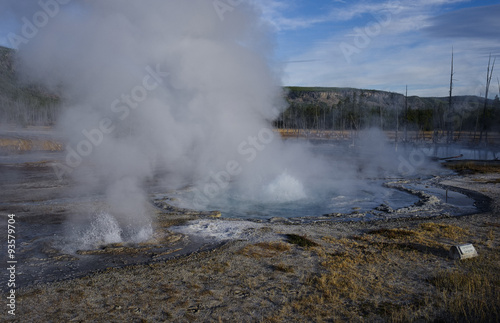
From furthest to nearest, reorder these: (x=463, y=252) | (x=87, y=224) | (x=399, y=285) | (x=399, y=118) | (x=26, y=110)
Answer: (x=399, y=118) < (x=26, y=110) < (x=87, y=224) < (x=463, y=252) < (x=399, y=285)

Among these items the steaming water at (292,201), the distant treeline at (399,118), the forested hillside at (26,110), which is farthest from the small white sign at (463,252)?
the forested hillside at (26,110)

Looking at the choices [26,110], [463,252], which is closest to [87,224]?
[463,252]

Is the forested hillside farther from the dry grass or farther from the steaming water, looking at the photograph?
the dry grass

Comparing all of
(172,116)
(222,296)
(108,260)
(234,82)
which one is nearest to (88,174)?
(172,116)

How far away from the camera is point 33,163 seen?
2289cm

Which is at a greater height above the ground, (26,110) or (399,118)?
(399,118)

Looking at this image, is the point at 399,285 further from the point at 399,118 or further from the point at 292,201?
the point at 399,118

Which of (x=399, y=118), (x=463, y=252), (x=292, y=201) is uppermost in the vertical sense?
(x=399, y=118)

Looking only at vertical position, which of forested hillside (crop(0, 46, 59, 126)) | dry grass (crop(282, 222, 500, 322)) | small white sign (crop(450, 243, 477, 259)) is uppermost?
forested hillside (crop(0, 46, 59, 126))

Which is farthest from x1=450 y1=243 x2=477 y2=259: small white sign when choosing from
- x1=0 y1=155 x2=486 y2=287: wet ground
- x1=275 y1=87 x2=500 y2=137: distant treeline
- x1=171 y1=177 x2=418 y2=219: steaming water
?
x1=275 y1=87 x2=500 y2=137: distant treeline

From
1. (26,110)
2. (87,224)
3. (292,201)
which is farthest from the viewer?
(26,110)

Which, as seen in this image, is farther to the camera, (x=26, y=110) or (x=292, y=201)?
(x=26, y=110)

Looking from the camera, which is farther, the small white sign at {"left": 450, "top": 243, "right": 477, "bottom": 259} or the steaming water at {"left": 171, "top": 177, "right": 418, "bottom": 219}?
the steaming water at {"left": 171, "top": 177, "right": 418, "bottom": 219}

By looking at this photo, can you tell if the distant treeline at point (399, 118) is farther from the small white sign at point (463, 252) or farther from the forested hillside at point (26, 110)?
the forested hillside at point (26, 110)
